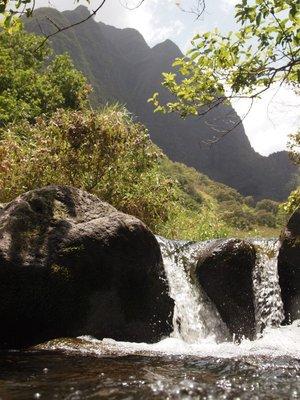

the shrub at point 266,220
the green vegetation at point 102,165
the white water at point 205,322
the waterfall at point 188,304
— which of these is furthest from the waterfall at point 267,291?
the shrub at point 266,220

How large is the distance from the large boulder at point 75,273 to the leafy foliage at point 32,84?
15.9m

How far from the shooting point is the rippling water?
4.23 meters

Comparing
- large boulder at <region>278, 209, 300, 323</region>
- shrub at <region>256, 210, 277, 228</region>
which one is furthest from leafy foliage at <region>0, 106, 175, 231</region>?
shrub at <region>256, 210, 277, 228</region>

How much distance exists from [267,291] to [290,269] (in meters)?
0.70

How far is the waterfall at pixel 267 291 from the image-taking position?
9.48 metres

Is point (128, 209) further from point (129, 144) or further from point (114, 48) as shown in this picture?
point (114, 48)

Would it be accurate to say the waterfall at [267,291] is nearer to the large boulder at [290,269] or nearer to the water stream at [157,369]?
the large boulder at [290,269]

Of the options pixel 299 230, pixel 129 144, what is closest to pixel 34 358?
pixel 299 230

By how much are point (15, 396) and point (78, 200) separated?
14.5ft

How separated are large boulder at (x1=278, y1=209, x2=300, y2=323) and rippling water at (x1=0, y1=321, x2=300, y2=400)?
2.90 metres

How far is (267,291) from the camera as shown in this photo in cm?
982

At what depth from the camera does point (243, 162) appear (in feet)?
528

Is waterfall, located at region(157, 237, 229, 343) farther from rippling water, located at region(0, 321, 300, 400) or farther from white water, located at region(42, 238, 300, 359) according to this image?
rippling water, located at region(0, 321, 300, 400)

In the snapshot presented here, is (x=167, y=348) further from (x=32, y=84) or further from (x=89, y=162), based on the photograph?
(x=32, y=84)
